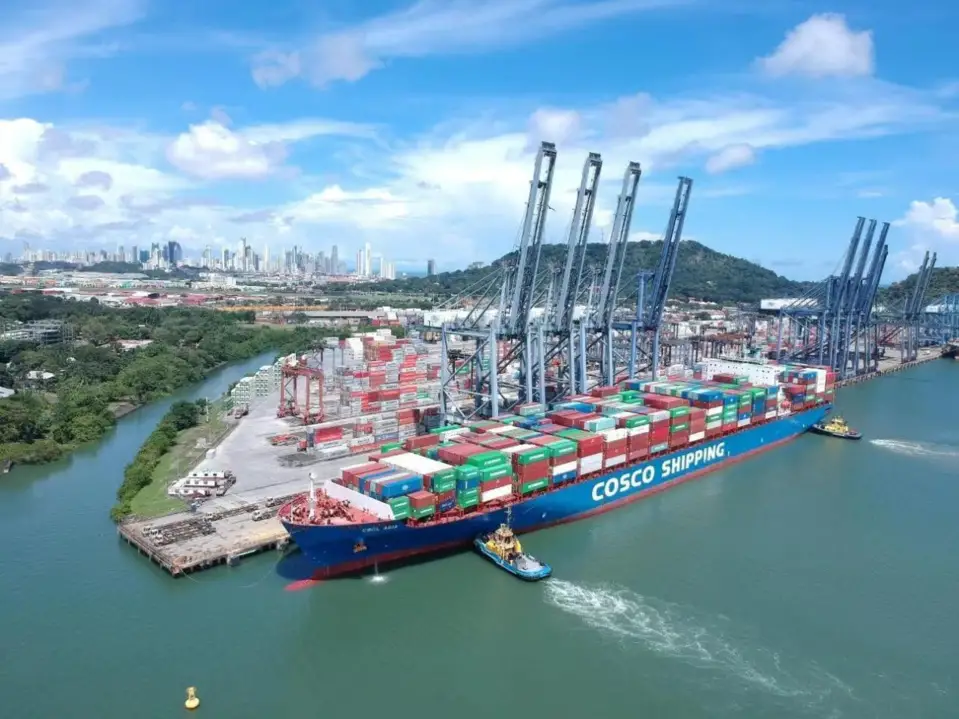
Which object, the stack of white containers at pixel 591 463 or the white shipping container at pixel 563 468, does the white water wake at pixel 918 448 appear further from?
the white shipping container at pixel 563 468

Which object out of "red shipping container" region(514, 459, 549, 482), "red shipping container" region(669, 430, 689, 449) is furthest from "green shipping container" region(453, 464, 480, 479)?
"red shipping container" region(669, 430, 689, 449)

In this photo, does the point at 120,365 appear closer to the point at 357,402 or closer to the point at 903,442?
the point at 357,402

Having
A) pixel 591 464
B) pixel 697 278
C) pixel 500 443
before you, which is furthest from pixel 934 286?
pixel 500 443

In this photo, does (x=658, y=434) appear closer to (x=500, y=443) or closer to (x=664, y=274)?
(x=500, y=443)

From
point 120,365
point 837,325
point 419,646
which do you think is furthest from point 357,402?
point 837,325

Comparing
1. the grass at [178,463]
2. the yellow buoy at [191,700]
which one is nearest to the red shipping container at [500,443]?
the grass at [178,463]
